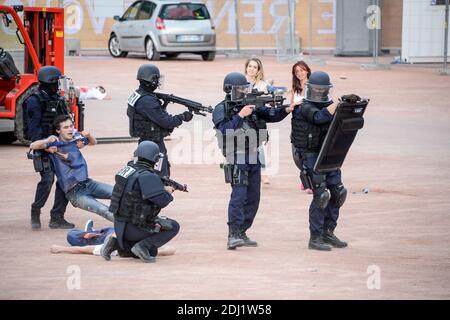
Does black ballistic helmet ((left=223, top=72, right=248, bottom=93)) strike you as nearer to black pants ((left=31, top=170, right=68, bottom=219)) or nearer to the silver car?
black pants ((left=31, top=170, right=68, bottom=219))

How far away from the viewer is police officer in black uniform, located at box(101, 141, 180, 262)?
9.79 meters

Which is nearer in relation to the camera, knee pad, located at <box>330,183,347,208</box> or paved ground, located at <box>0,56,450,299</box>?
paved ground, located at <box>0,56,450,299</box>

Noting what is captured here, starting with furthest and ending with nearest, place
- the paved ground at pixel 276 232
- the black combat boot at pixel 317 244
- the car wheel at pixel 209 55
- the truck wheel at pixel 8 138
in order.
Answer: the car wheel at pixel 209 55 → the truck wheel at pixel 8 138 → the black combat boot at pixel 317 244 → the paved ground at pixel 276 232

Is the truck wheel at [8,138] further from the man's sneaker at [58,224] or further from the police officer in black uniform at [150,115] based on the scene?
the police officer in black uniform at [150,115]

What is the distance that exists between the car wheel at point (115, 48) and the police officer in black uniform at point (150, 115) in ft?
76.6

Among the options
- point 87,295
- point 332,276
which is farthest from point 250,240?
point 87,295

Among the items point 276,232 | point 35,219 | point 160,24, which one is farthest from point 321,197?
point 160,24

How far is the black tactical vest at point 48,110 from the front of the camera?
40.5ft

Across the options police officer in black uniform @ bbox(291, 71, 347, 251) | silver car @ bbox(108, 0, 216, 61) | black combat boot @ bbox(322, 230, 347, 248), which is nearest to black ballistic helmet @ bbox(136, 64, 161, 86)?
police officer in black uniform @ bbox(291, 71, 347, 251)

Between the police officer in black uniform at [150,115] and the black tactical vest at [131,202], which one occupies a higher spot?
the police officer in black uniform at [150,115]

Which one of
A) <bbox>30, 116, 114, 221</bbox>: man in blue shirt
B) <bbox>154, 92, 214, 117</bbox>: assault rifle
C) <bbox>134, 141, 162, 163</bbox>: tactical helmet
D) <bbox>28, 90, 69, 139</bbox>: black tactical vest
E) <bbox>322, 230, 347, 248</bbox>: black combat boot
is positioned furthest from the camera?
<bbox>28, 90, 69, 139</bbox>: black tactical vest

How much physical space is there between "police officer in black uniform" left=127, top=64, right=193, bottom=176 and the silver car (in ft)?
67.8

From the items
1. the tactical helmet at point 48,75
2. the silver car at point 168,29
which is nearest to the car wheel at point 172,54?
the silver car at point 168,29

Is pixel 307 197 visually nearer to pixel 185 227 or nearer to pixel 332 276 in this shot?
pixel 185 227
